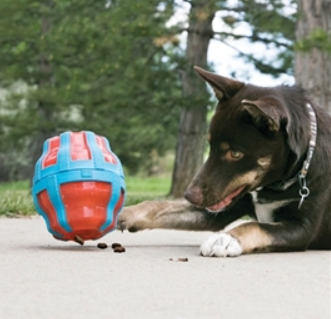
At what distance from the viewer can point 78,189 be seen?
14.6ft

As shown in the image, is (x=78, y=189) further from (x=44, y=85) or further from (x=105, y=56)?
(x=44, y=85)

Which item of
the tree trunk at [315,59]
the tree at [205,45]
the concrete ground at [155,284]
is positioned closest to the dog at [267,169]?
the concrete ground at [155,284]

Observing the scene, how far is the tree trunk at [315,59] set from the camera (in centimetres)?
1141

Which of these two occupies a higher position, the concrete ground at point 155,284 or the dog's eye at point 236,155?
the dog's eye at point 236,155

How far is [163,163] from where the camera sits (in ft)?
108

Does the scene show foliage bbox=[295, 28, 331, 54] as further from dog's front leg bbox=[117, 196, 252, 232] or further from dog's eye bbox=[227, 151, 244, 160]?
dog's eye bbox=[227, 151, 244, 160]

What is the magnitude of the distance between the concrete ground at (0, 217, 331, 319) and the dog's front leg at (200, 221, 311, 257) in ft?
0.24

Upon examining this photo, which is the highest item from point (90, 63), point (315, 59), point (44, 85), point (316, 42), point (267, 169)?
point (316, 42)

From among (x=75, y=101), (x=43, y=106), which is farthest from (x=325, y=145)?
(x=43, y=106)

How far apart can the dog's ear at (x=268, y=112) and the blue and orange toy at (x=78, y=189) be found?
34.3 inches

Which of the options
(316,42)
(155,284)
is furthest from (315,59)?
(155,284)

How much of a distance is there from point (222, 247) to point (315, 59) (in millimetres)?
7501

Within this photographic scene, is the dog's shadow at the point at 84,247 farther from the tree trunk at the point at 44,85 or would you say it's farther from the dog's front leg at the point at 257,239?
the tree trunk at the point at 44,85

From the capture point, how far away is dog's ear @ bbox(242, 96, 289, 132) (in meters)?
4.51
